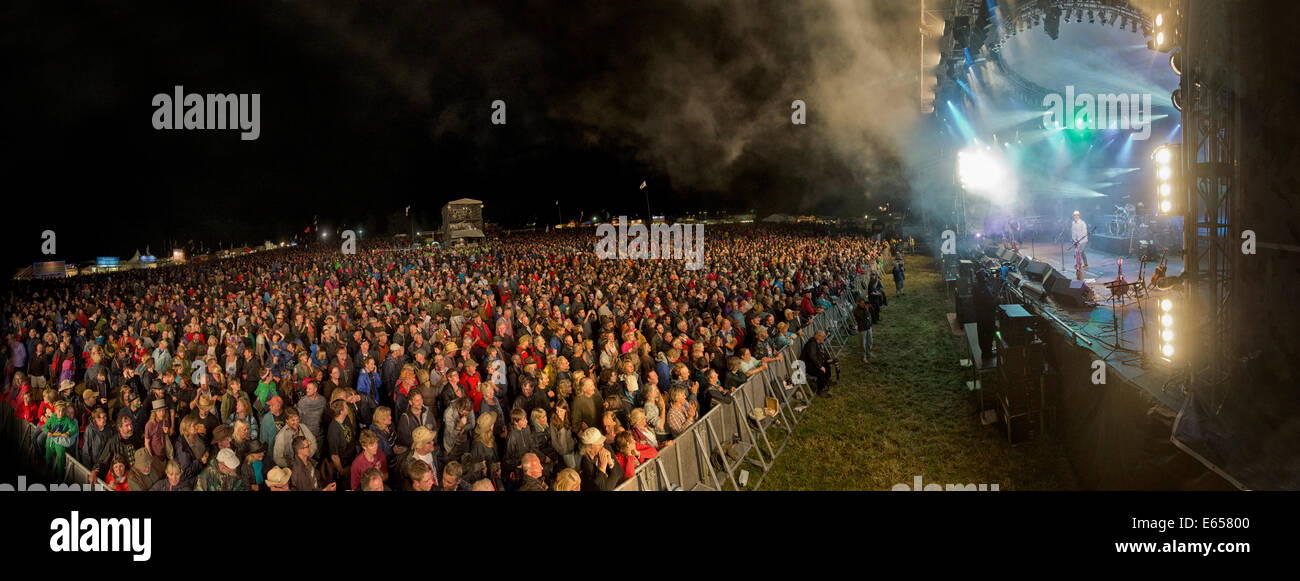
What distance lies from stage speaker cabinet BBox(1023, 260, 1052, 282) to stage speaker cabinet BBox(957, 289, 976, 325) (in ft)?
4.35

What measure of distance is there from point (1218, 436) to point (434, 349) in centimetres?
930

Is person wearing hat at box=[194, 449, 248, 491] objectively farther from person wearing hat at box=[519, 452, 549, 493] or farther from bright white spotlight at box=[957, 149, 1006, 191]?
bright white spotlight at box=[957, 149, 1006, 191]

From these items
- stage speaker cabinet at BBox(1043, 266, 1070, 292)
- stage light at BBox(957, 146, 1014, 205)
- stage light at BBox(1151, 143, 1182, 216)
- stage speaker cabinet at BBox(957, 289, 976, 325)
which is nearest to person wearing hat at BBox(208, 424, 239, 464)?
stage light at BBox(1151, 143, 1182, 216)

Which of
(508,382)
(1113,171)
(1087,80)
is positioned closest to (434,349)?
(508,382)

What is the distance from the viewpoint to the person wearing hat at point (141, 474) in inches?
197

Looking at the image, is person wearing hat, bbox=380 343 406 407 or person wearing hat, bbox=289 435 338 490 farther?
person wearing hat, bbox=380 343 406 407

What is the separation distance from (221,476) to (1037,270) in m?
15.1

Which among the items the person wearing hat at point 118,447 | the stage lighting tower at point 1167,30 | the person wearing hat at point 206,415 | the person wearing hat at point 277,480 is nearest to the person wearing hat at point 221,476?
the person wearing hat at point 277,480

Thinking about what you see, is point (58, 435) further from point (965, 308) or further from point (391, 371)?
point (965, 308)

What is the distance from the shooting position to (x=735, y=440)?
7844mm

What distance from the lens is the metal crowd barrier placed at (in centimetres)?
590

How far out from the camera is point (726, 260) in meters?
21.4

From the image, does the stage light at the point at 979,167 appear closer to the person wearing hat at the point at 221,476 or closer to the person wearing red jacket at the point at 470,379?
the person wearing red jacket at the point at 470,379

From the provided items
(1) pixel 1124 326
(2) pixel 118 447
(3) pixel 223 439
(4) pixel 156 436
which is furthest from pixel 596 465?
(1) pixel 1124 326
